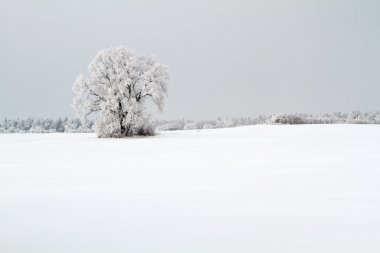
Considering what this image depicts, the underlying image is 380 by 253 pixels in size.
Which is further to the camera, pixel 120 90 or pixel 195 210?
pixel 120 90

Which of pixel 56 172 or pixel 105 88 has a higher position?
pixel 105 88

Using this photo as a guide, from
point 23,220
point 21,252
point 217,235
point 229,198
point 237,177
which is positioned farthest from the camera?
point 237,177

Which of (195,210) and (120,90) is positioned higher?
(120,90)

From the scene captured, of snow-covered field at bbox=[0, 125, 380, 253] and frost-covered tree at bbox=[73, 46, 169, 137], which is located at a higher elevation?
frost-covered tree at bbox=[73, 46, 169, 137]

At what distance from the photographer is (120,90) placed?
114ft

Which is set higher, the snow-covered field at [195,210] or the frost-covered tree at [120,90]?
the frost-covered tree at [120,90]

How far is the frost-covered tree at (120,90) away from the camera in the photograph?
115ft

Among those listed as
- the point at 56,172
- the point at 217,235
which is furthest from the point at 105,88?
the point at 217,235

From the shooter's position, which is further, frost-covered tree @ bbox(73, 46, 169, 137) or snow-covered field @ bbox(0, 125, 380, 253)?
frost-covered tree @ bbox(73, 46, 169, 137)

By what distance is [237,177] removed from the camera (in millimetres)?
11484

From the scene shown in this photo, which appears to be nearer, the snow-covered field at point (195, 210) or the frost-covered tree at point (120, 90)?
the snow-covered field at point (195, 210)

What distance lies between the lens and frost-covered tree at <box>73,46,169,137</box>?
115ft

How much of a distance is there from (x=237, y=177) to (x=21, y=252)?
7.12 metres

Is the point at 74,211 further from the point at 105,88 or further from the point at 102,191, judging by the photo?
the point at 105,88
